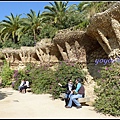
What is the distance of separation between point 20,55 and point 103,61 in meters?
8.68

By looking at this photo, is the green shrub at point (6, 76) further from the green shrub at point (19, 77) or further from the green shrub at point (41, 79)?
the green shrub at point (41, 79)

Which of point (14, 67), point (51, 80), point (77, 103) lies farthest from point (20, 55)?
point (77, 103)

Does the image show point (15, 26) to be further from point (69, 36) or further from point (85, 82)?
point (85, 82)

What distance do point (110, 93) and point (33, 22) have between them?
17257 millimetres

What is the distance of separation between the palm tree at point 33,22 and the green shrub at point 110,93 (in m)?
15.8

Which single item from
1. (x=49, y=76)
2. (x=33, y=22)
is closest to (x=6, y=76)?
(x=49, y=76)

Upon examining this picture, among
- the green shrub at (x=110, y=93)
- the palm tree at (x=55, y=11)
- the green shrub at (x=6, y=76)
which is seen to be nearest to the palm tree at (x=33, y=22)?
the palm tree at (x=55, y=11)

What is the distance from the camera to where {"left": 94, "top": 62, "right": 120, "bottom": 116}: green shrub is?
548cm

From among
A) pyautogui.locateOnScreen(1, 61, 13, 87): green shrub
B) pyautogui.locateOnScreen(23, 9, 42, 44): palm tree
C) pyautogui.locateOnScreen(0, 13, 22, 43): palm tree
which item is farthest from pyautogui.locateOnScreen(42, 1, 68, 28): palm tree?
pyautogui.locateOnScreen(1, 61, 13, 87): green shrub

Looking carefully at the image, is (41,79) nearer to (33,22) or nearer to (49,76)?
(49,76)

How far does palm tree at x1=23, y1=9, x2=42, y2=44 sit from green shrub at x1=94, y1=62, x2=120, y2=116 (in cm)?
1576

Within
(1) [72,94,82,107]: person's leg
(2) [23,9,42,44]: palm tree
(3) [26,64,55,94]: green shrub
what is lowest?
(1) [72,94,82,107]: person's leg

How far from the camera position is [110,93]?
228 inches

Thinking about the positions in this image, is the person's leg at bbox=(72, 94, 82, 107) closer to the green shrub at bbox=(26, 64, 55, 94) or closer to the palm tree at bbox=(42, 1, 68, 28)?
the green shrub at bbox=(26, 64, 55, 94)
